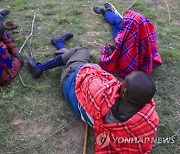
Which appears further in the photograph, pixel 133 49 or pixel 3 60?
pixel 133 49

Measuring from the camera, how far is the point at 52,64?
3092mm

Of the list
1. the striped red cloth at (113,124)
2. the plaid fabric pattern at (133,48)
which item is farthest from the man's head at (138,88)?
the plaid fabric pattern at (133,48)

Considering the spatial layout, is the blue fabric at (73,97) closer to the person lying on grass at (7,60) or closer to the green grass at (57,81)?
the green grass at (57,81)

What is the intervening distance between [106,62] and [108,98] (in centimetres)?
110

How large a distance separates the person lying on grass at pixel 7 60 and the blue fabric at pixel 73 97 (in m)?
0.55

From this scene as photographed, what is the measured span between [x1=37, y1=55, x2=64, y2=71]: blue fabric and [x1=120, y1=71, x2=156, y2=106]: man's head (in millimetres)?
1138

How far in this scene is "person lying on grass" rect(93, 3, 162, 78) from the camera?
9.90ft

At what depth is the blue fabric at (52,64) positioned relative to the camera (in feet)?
10.1

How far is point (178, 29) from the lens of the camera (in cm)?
411

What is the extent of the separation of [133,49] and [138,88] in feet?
3.75

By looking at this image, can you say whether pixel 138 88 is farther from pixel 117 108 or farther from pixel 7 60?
pixel 7 60

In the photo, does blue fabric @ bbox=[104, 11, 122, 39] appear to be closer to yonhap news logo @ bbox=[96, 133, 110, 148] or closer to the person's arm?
the person's arm

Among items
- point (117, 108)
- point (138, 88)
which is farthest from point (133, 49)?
point (138, 88)

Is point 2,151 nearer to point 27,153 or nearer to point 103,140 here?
point 27,153
